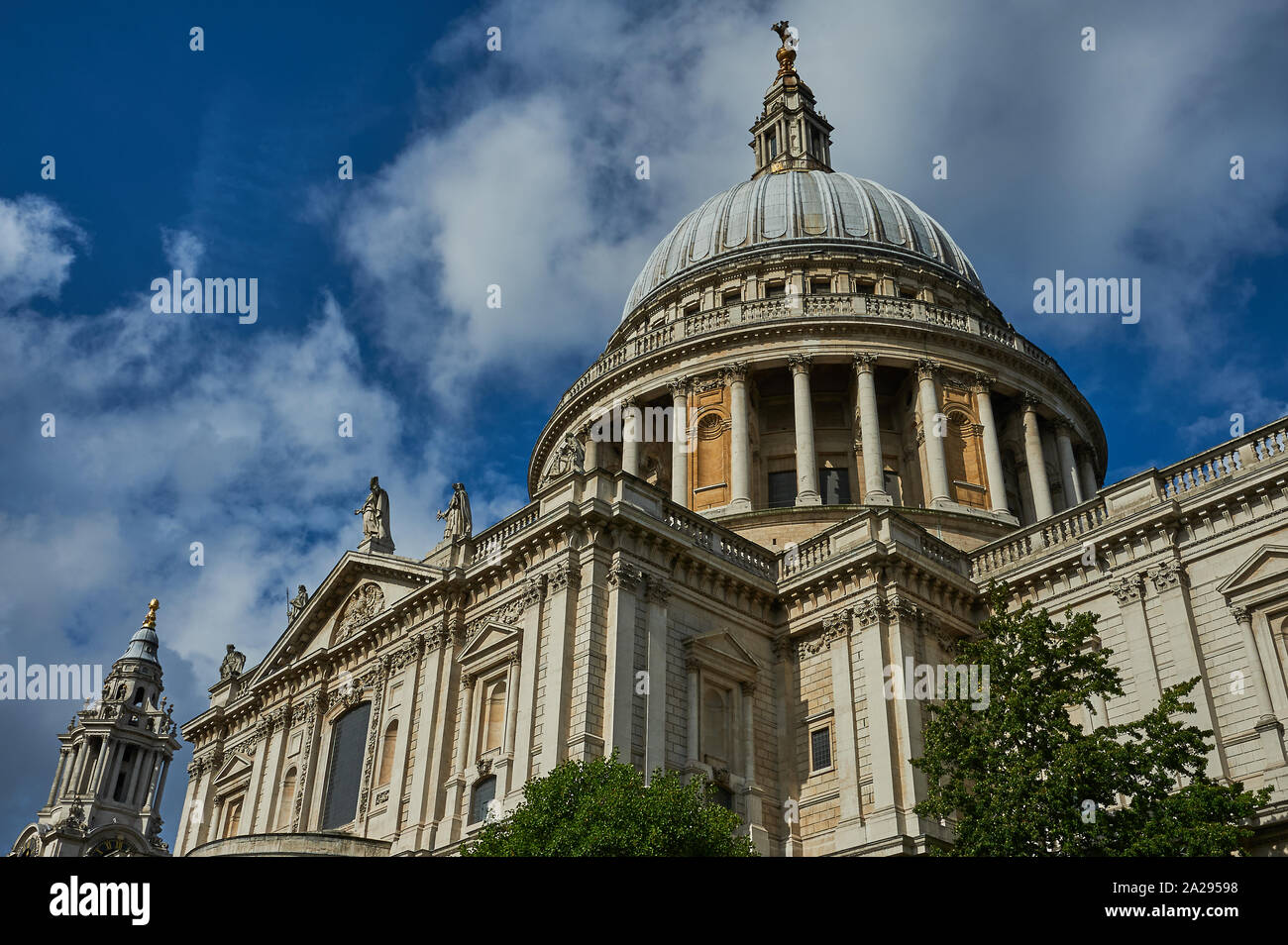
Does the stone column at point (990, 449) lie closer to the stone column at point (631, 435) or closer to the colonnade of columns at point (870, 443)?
the colonnade of columns at point (870, 443)

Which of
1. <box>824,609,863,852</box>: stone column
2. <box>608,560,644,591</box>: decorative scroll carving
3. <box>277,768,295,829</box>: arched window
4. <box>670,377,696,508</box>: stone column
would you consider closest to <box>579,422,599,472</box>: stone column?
<box>670,377,696,508</box>: stone column

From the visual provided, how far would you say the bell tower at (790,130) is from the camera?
5894 centimetres

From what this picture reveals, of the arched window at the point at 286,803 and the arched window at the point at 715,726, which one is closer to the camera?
the arched window at the point at 715,726

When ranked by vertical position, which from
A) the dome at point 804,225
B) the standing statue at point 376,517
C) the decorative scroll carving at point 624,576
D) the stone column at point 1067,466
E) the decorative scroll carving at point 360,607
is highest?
the dome at point 804,225

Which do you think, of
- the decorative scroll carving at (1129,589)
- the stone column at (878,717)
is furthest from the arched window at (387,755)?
the decorative scroll carving at (1129,589)

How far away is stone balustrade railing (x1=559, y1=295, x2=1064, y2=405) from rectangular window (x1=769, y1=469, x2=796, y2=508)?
18.4ft

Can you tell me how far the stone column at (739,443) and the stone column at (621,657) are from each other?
12427 mm

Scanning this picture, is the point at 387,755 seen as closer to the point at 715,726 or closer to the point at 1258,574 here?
the point at 715,726

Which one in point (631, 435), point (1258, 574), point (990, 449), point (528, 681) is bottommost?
point (528, 681)

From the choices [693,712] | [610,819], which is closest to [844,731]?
[693,712]

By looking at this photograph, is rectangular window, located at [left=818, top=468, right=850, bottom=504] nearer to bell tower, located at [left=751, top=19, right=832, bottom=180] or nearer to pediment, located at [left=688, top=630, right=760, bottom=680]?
pediment, located at [left=688, top=630, right=760, bottom=680]

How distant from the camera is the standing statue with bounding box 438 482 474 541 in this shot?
31.0 metres

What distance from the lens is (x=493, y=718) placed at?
89.2 ft

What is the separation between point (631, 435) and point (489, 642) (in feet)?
56.8
